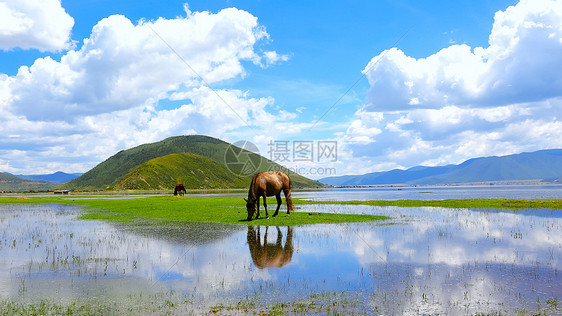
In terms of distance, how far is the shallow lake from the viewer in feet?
38.1

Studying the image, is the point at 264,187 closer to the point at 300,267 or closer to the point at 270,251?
the point at 270,251

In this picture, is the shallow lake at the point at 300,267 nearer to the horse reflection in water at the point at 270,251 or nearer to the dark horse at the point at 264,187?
the horse reflection in water at the point at 270,251

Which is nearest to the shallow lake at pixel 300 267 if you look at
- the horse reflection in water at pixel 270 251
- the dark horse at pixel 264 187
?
the horse reflection in water at pixel 270 251

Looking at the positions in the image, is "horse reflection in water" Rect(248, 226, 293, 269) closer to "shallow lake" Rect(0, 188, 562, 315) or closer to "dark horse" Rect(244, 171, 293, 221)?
"shallow lake" Rect(0, 188, 562, 315)

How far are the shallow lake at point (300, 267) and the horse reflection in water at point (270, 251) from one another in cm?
5

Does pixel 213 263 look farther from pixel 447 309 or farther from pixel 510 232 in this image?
pixel 510 232

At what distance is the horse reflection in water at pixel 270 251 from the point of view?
650 inches

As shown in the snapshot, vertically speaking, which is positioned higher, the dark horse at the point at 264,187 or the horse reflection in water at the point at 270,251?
the dark horse at the point at 264,187

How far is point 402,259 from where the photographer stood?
1700 centimetres

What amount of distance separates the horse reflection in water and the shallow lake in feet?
0.18

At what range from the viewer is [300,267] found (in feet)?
51.8

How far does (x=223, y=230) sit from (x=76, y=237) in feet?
34.5

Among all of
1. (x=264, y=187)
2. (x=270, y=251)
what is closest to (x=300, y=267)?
(x=270, y=251)

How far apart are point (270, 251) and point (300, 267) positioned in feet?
11.8
